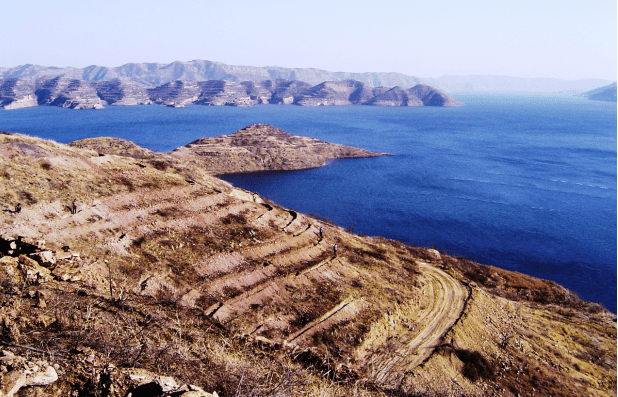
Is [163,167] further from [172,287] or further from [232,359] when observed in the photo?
[232,359]

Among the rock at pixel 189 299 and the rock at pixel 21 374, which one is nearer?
the rock at pixel 21 374

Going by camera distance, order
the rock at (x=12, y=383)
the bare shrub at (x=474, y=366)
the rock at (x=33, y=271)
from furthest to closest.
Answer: the bare shrub at (x=474, y=366) → the rock at (x=33, y=271) → the rock at (x=12, y=383)

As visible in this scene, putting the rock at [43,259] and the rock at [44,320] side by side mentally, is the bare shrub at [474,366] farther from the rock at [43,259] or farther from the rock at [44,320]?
the rock at [43,259]

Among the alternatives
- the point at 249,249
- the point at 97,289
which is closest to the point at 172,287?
the point at 97,289

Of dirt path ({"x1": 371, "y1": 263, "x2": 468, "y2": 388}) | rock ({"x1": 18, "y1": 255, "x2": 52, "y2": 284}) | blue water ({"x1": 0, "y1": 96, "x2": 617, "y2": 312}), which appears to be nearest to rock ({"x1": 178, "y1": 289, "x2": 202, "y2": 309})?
rock ({"x1": 18, "y1": 255, "x2": 52, "y2": 284})

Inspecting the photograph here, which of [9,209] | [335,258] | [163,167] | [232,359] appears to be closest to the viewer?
[232,359]

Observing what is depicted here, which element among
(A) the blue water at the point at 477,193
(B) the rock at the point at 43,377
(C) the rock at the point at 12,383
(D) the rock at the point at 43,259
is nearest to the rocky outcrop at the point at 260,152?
(A) the blue water at the point at 477,193
